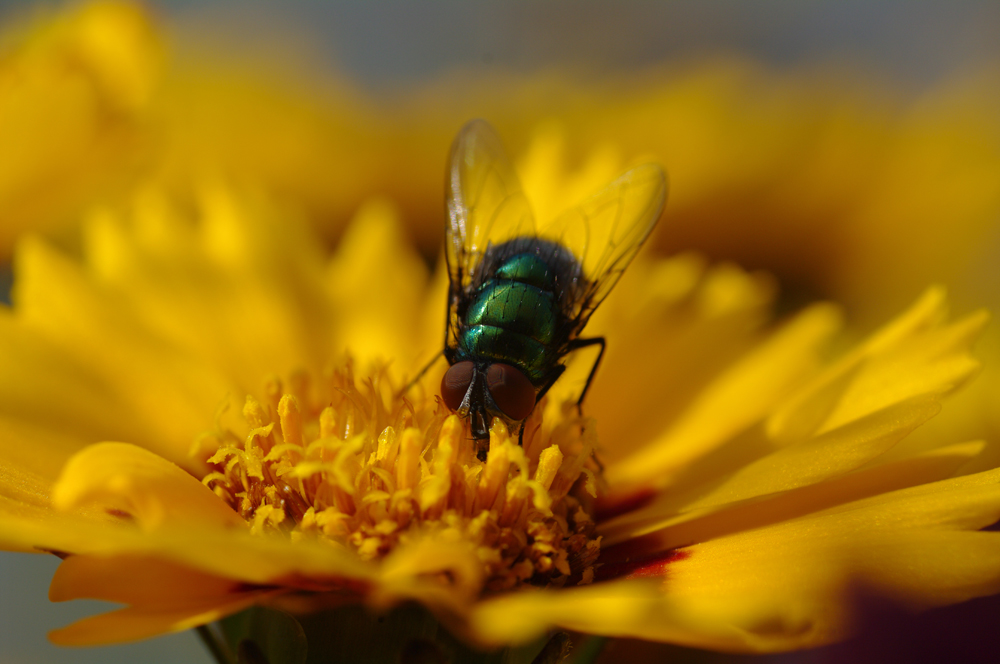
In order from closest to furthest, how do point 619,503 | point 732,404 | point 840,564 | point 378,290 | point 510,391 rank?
point 840,564 < point 510,391 < point 619,503 < point 732,404 < point 378,290

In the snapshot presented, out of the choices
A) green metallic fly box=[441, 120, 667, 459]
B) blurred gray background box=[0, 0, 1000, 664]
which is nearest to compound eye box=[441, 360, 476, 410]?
green metallic fly box=[441, 120, 667, 459]

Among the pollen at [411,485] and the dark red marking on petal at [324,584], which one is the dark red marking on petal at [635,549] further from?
the dark red marking on petal at [324,584]

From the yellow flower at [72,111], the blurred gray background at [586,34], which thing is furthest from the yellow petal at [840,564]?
the blurred gray background at [586,34]

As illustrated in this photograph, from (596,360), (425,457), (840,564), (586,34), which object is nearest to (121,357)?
(425,457)

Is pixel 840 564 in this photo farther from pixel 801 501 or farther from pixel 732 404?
pixel 732 404

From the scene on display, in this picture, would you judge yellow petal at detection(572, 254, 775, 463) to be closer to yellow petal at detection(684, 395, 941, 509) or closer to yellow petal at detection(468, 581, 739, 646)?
yellow petal at detection(684, 395, 941, 509)
